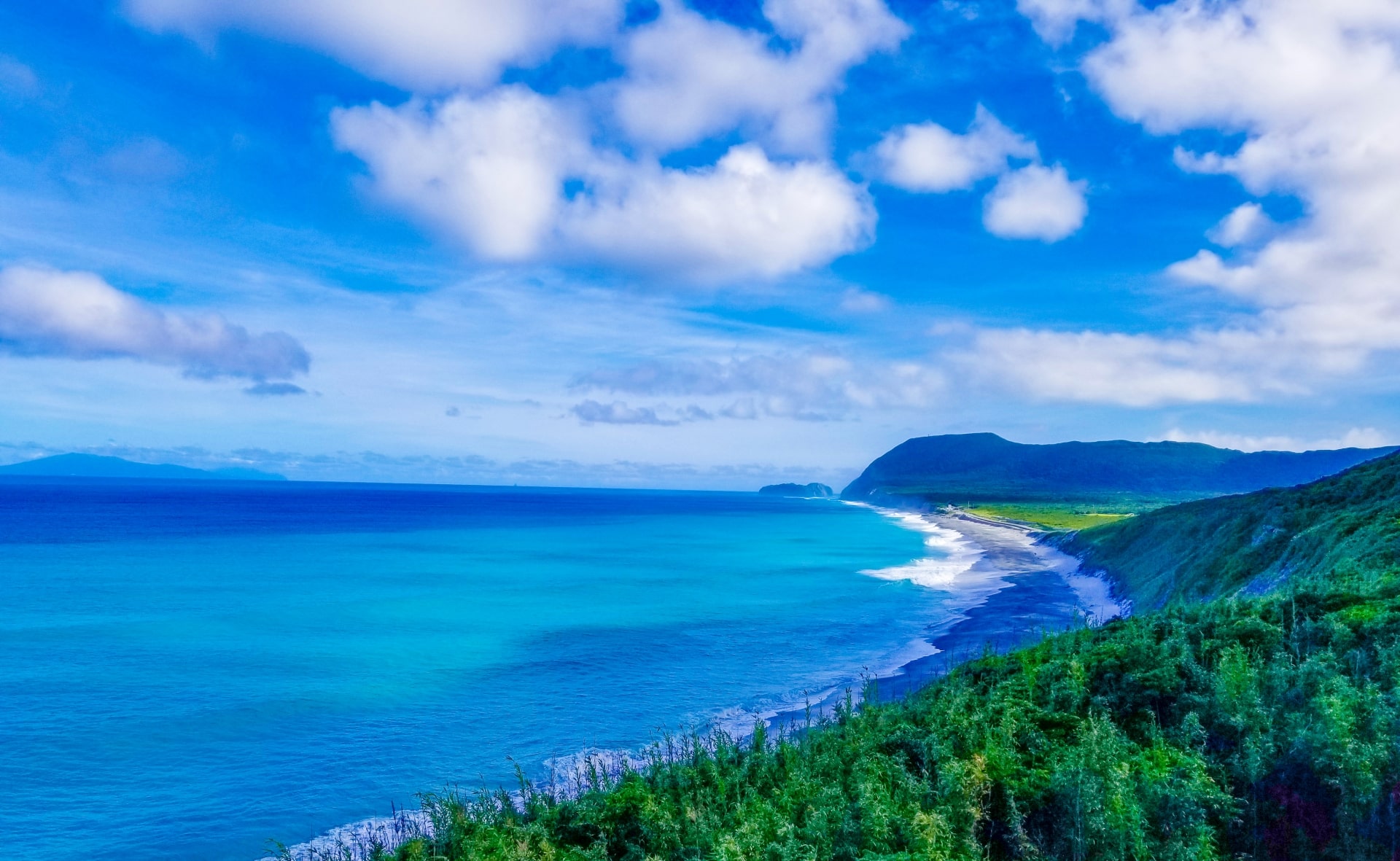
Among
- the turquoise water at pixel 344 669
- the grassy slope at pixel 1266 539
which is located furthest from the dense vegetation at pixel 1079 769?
the grassy slope at pixel 1266 539

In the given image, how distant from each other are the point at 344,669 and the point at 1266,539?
48680 millimetres

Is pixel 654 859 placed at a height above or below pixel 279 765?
above

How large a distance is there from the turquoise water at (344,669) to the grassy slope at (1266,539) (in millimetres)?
14812

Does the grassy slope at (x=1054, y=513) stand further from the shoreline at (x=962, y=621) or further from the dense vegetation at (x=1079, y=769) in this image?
the dense vegetation at (x=1079, y=769)

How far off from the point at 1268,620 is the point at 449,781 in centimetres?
2389

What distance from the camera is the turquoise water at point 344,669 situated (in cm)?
2164

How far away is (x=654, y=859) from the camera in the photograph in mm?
12383

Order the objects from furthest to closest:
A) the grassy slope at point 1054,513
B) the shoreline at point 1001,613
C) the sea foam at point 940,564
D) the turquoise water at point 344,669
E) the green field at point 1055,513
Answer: the green field at point 1055,513, the grassy slope at point 1054,513, the sea foam at point 940,564, the shoreline at point 1001,613, the turquoise water at point 344,669

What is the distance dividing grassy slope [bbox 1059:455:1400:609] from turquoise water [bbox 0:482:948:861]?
583 inches

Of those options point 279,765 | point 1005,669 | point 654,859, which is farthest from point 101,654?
point 1005,669

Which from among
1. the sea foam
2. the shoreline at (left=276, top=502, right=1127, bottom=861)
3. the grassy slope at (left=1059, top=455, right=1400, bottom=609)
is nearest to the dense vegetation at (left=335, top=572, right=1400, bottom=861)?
the shoreline at (left=276, top=502, right=1127, bottom=861)

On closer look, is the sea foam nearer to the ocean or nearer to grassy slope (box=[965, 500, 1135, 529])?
the ocean

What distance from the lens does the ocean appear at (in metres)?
21.7

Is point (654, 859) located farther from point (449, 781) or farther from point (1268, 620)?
point (1268, 620)
